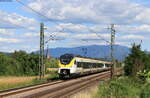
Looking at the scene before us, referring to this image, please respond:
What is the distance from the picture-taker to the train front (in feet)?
137

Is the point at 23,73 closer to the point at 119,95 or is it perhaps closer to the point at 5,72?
the point at 5,72

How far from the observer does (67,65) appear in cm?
4175

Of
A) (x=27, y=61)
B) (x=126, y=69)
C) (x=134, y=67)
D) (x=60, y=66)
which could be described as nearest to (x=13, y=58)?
(x=27, y=61)

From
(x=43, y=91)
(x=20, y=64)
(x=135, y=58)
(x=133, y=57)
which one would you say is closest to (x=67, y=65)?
(x=133, y=57)

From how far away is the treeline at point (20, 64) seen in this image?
64.1 meters

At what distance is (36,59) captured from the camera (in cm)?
6544

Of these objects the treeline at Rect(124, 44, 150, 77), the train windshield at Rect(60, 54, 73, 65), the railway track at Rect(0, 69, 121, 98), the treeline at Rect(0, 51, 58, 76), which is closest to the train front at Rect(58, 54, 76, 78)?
the train windshield at Rect(60, 54, 73, 65)

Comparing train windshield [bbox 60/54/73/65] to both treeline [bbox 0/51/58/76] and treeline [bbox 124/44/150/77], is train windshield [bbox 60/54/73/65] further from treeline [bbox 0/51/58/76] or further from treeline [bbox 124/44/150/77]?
treeline [bbox 0/51/58/76]

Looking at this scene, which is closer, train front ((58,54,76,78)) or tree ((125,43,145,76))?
tree ((125,43,145,76))

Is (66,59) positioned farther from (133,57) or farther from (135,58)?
(135,58)

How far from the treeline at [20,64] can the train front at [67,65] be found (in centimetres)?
2345

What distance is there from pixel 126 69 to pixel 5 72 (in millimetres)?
29483

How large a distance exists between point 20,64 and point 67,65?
26.7 metres

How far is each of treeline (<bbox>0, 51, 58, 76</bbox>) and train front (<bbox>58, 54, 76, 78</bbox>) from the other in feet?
76.9
